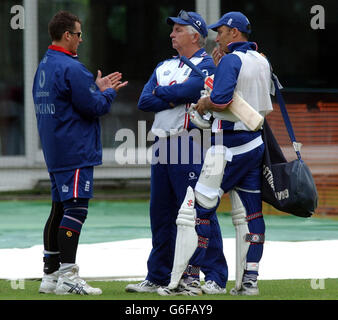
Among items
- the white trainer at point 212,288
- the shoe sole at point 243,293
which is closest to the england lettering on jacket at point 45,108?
the white trainer at point 212,288

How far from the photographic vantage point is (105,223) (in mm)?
11820

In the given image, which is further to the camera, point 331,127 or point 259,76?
point 331,127

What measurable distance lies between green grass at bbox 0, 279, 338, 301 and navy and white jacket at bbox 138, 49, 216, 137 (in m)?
1.18

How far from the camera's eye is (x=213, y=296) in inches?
268

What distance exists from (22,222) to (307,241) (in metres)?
3.73

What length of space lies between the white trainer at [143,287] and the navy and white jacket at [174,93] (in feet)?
3.63

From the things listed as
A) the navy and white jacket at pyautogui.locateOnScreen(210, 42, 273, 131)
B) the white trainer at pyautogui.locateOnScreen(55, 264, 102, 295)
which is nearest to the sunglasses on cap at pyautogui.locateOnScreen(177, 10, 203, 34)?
the navy and white jacket at pyautogui.locateOnScreen(210, 42, 273, 131)

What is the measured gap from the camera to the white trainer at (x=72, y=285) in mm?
6824

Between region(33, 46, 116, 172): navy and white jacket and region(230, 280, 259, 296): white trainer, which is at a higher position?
region(33, 46, 116, 172): navy and white jacket

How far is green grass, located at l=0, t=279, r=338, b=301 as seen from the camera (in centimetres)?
670

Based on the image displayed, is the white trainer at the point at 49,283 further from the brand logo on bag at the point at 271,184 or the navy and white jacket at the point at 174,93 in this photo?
the brand logo on bag at the point at 271,184

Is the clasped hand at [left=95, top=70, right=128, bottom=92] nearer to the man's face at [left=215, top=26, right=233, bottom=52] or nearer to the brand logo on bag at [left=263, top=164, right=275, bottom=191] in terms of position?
the man's face at [left=215, top=26, right=233, bottom=52]
